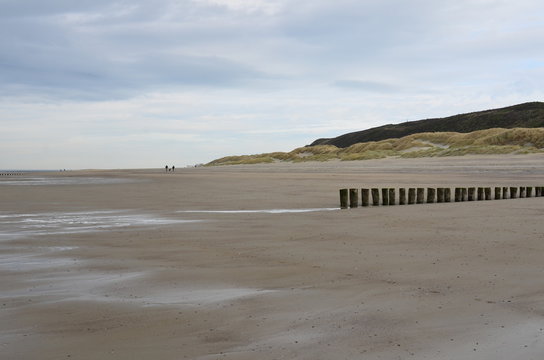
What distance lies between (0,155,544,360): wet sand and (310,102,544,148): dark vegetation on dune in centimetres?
11153

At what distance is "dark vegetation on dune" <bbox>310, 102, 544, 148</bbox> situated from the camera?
118750 millimetres

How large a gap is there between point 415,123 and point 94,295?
499 feet

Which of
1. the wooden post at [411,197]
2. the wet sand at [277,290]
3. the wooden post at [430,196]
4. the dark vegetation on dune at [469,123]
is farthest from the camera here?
the dark vegetation on dune at [469,123]

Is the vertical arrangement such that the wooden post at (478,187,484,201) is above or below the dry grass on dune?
below

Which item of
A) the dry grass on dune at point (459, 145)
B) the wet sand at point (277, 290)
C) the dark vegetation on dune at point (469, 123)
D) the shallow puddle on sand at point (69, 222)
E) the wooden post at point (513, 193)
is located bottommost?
the wooden post at point (513, 193)

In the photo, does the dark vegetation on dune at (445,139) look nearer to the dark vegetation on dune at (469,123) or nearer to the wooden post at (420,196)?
the dark vegetation on dune at (469,123)

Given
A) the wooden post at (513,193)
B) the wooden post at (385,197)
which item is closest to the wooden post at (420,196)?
the wooden post at (385,197)

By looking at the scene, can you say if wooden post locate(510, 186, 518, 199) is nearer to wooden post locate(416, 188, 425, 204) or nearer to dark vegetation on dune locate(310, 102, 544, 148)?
wooden post locate(416, 188, 425, 204)

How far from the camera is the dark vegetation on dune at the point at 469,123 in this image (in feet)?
390

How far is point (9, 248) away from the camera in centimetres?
945

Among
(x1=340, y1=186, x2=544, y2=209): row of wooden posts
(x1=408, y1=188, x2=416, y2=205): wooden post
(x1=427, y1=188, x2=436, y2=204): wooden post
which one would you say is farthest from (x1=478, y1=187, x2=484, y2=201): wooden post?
(x1=408, y1=188, x2=416, y2=205): wooden post

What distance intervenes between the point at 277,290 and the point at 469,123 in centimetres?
13246

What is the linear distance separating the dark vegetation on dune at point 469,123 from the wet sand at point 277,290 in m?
112

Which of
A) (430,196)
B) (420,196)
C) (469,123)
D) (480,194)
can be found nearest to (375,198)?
(420,196)
